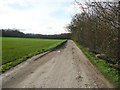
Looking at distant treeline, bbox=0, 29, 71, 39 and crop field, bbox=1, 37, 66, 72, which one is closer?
crop field, bbox=1, 37, 66, 72

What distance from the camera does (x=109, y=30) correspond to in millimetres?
7441

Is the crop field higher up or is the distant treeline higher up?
the distant treeline

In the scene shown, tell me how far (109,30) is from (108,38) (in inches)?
28.4

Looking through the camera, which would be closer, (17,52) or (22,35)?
(17,52)

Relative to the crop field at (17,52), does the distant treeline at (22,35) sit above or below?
above

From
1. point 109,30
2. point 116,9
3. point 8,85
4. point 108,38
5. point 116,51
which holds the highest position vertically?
point 116,9

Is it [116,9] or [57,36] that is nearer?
[116,9]

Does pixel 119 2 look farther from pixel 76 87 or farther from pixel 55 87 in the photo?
pixel 55 87

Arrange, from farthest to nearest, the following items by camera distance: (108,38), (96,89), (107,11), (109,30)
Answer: (108,38) → (109,30) → (107,11) → (96,89)

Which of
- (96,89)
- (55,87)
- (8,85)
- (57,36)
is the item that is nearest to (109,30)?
(96,89)

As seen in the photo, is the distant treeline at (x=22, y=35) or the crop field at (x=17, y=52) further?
the distant treeline at (x=22, y=35)

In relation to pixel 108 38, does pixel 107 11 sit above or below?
above

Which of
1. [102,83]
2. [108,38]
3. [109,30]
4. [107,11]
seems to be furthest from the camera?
[108,38]

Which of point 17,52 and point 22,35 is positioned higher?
point 22,35
